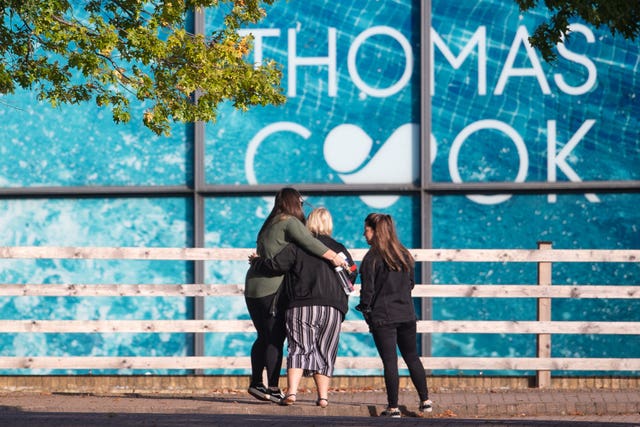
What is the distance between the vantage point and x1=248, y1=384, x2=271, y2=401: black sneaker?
1195 cm

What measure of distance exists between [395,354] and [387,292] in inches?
19.8

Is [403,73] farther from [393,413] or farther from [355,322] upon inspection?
[393,413]

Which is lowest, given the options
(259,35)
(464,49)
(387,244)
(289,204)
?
(387,244)

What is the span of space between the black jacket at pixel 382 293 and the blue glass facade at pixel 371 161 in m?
3.03

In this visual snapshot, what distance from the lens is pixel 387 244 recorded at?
11406mm

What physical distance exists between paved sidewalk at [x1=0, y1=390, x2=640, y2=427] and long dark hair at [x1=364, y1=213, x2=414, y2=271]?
1.22m

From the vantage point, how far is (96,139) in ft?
48.2

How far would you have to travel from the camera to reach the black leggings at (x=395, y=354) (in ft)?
37.5

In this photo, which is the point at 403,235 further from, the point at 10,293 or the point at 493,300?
the point at 10,293

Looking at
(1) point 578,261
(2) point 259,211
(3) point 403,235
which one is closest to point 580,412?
(1) point 578,261

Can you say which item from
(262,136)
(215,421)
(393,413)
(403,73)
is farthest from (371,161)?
(215,421)

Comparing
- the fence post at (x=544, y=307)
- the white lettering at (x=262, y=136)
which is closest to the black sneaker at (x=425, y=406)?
the fence post at (x=544, y=307)

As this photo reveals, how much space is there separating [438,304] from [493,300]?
544mm

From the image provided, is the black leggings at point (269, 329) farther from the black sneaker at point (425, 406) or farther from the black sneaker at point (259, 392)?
the black sneaker at point (425, 406)
